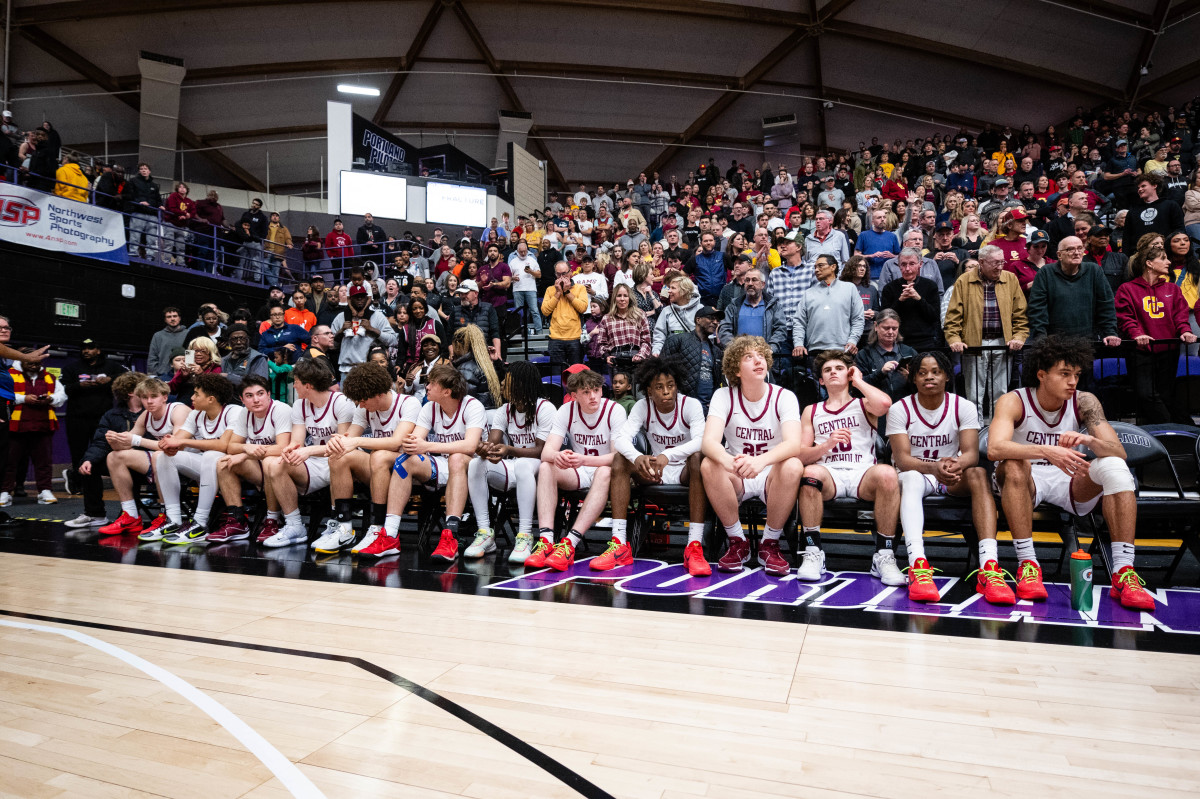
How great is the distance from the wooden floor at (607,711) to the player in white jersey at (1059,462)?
944mm

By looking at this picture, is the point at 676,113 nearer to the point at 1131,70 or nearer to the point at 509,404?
the point at 1131,70

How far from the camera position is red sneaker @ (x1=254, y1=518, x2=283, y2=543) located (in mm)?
5719

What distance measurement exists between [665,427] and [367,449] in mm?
2244

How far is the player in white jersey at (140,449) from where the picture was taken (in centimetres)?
609

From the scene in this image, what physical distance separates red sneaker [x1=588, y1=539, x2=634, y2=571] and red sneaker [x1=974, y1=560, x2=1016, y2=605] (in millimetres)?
2017

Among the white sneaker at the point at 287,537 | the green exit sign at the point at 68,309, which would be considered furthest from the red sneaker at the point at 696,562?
the green exit sign at the point at 68,309

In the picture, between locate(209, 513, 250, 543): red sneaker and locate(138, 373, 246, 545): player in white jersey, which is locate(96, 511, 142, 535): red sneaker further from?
locate(209, 513, 250, 543): red sneaker

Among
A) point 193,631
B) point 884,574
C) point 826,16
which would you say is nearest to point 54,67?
point 826,16

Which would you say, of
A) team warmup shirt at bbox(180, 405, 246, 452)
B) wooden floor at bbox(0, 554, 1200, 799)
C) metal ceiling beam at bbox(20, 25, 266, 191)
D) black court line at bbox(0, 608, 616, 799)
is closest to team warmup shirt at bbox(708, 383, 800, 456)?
wooden floor at bbox(0, 554, 1200, 799)

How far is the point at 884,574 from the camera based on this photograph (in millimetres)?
4121

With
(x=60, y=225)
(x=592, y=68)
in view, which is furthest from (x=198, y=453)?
(x=592, y=68)

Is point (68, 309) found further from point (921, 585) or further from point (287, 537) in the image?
point (921, 585)

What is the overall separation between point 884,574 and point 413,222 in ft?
55.8

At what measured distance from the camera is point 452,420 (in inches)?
211
